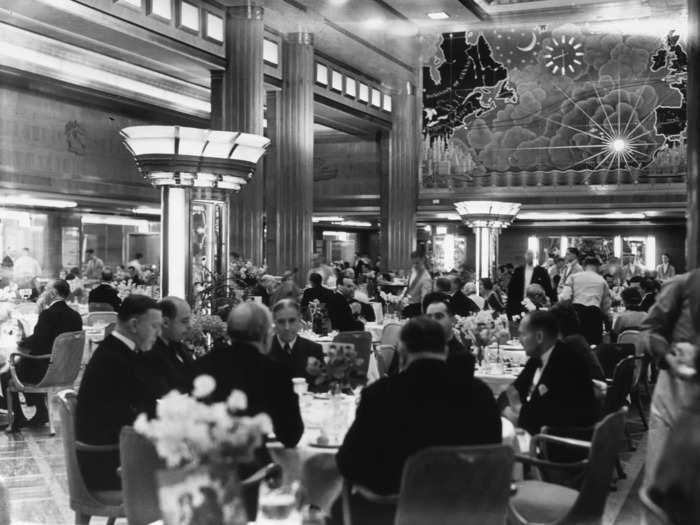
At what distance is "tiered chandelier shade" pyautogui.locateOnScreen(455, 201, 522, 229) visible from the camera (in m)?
16.1

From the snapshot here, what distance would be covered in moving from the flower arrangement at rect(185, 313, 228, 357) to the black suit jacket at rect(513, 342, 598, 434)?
234 cm

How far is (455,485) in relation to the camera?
2834 mm

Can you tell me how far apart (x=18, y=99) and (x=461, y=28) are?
8.81 metres

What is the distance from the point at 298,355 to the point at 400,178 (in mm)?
14046

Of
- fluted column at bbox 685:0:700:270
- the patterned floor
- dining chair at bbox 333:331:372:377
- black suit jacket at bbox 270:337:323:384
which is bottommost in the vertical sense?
the patterned floor

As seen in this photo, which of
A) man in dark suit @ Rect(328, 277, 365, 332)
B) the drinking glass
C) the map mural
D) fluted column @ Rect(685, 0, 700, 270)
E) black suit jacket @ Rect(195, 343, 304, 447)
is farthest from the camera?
the map mural

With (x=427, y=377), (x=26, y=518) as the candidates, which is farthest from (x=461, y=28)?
(x=427, y=377)

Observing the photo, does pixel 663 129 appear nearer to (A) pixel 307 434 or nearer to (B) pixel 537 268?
(B) pixel 537 268

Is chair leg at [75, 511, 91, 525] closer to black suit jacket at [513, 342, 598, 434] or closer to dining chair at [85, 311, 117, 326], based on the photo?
black suit jacket at [513, 342, 598, 434]

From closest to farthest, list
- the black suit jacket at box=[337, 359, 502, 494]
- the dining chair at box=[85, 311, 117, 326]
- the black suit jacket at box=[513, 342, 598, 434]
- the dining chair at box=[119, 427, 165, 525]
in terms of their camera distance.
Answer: the black suit jacket at box=[337, 359, 502, 494], the dining chair at box=[119, 427, 165, 525], the black suit jacket at box=[513, 342, 598, 434], the dining chair at box=[85, 311, 117, 326]

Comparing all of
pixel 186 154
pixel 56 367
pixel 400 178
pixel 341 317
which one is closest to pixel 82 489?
pixel 56 367

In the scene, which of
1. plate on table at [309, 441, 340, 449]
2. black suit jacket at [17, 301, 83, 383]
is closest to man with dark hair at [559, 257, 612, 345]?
black suit jacket at [17, 301, 83, 383]

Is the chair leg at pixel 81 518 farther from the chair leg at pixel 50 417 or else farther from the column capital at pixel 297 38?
the column capital at pixel 297 38

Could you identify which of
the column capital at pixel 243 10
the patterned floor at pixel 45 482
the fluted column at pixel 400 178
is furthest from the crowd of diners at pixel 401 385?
the fluted column at pixel 400 178
